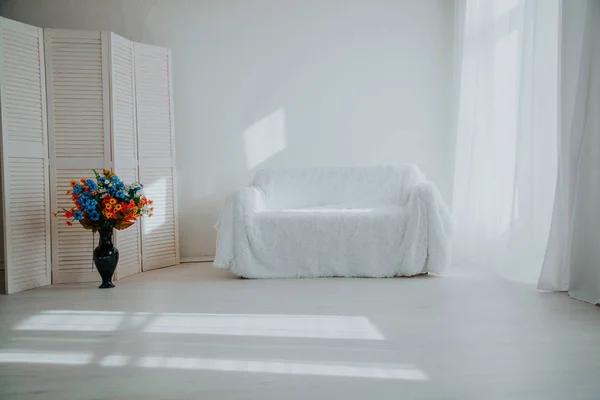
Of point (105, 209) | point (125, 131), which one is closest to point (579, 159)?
point (105, 209)

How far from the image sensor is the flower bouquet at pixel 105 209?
12.0 ft

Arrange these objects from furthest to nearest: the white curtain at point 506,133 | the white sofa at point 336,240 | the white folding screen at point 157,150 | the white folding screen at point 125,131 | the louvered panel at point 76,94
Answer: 1. the white folding screen at point 157,150
2. the white folding screen at point 125,131
3. the louvered panel at point 76,94
4. the white sofa at point 336,240
5. the white curtain at point 506,133

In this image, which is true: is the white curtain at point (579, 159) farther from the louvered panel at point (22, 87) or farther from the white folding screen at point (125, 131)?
the louvered panel at point (22, 87)

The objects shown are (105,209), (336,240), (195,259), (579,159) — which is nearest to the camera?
(579,159)

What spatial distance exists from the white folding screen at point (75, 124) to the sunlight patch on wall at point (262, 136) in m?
1.27

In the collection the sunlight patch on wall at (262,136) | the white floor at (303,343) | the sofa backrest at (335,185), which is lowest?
the white floor at (303,343)

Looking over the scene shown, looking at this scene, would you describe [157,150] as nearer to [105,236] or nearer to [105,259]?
[105,236]

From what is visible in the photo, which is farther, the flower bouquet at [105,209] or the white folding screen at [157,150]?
the white folding screen at [157,150]

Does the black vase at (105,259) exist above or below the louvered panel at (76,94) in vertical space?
below

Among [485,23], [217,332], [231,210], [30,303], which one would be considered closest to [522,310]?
[217,332]

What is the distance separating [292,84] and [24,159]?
7.34ft

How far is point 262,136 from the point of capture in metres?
4.93

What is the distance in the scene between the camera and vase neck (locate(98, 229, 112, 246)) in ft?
12.3

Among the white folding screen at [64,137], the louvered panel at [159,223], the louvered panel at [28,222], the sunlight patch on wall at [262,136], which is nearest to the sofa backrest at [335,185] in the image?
the sunlight patch on wall at [262,136]
